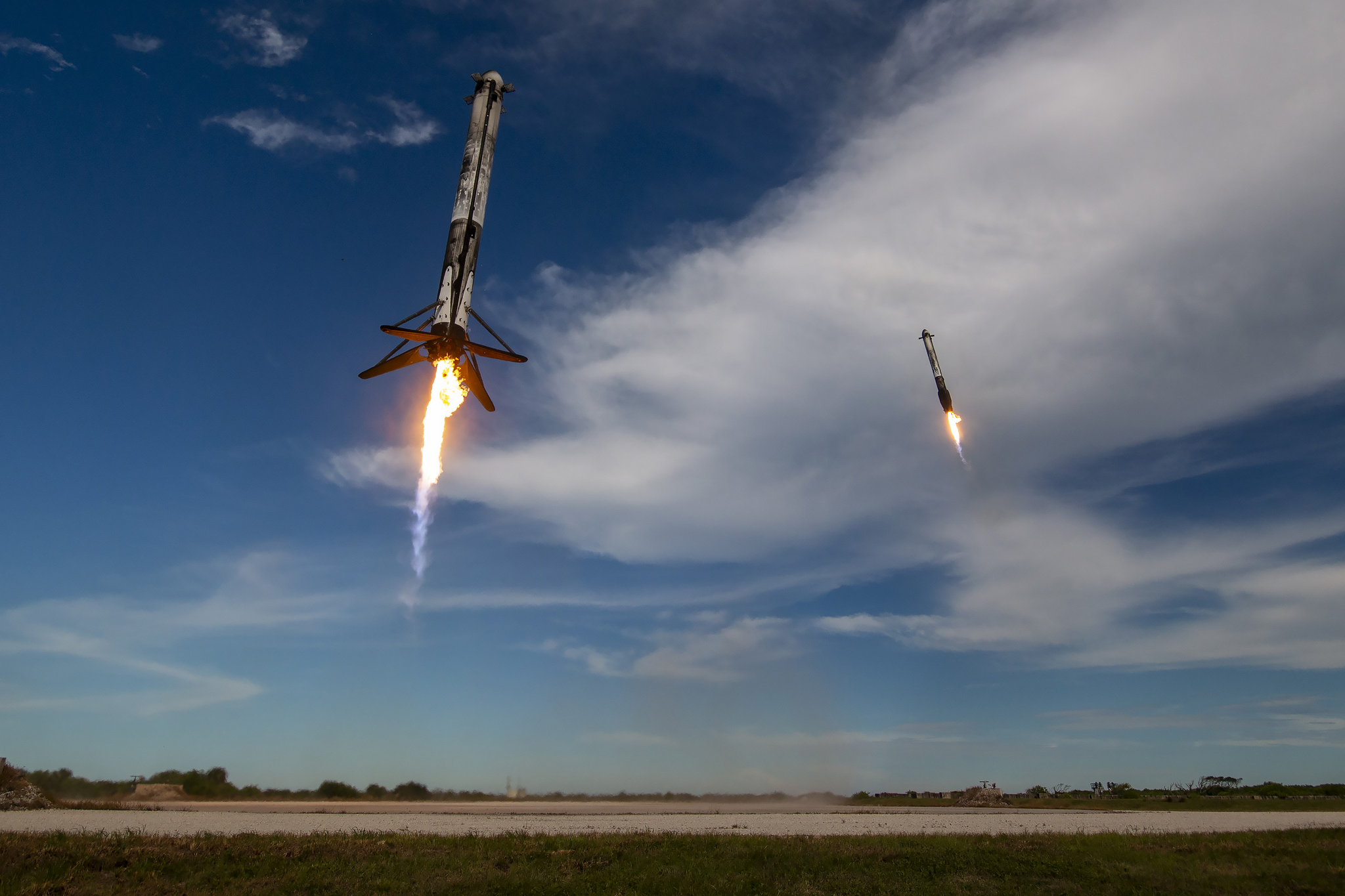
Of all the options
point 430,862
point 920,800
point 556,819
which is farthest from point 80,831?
point 920,800

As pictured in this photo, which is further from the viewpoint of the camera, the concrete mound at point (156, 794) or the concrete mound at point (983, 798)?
the concrete mound at point (983, 798)

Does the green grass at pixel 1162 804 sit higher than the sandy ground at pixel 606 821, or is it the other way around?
the sandy ground at pixel 606 821

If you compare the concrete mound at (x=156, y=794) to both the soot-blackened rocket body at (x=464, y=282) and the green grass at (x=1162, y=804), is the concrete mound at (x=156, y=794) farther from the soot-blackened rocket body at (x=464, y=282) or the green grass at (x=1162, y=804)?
the green grass at (x=1162, y=804)

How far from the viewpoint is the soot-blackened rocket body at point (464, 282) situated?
27531 millimetres

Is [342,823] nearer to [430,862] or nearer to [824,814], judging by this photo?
[430,862]

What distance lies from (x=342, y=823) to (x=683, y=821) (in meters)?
16.6

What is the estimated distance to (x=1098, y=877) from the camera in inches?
894

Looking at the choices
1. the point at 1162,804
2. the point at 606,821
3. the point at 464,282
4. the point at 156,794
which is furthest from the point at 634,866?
the point at 1162,804

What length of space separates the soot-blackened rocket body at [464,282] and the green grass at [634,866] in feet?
55.3

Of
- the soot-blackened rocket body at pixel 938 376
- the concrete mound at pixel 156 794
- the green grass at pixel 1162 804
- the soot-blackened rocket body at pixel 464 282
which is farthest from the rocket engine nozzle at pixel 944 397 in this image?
the concrete mound at pixel 156 794

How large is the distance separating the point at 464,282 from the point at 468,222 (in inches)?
110

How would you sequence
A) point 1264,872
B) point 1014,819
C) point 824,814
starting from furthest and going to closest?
point 824,814
point 1014,819
point 1264,872

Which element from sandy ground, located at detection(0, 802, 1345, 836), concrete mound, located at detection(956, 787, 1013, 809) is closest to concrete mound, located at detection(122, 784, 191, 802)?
sandy ground, located at detection(0, 802, 1345, 836)

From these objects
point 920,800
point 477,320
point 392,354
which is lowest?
point 920,800
